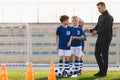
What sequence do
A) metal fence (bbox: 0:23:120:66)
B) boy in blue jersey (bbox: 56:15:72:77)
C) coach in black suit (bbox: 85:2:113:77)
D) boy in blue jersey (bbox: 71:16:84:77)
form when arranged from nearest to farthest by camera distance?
coach in black suit (bbox: 85:2:113:77) → boy in blue jersey (bbox: 56:15:72:77) → boy in blue jersey (bbox: 71:16:84:77) → metal fence (bbox: 0:23:120:66)

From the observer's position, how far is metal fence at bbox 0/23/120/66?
1636 centimetres

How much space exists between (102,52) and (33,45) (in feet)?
16.5

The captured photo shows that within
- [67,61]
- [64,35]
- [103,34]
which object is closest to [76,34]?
[64,35]

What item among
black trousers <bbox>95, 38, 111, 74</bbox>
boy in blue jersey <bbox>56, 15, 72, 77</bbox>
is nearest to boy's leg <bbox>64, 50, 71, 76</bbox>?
boy in blue jersey <bbox>56, 15, 72, 77</bbox>

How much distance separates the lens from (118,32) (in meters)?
16.2

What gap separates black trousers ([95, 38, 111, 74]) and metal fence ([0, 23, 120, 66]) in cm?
401

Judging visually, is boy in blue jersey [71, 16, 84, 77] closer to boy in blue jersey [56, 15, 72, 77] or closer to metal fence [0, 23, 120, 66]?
boy in blue jersey [56, 15, 72, 77]

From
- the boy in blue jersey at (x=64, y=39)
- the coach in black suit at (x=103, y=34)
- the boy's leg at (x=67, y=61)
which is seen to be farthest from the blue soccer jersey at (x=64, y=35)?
the coach in black suit at (x=103, y=34)

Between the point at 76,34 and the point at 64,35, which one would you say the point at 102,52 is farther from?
the point at 64,35

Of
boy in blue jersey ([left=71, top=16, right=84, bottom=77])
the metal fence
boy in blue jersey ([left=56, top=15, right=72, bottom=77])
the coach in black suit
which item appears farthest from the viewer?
the metal fence

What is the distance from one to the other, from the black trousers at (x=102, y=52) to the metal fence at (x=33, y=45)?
13.2 ft

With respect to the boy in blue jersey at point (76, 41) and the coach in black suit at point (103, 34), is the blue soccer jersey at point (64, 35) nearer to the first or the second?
the boy in blue jersey at point (76, 41)

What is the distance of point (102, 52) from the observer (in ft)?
39.7

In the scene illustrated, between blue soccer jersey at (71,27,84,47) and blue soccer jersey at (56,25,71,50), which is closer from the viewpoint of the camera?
blue soccer jersey at (56,25,71,50)
